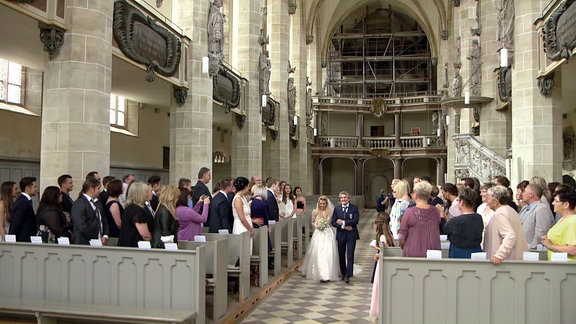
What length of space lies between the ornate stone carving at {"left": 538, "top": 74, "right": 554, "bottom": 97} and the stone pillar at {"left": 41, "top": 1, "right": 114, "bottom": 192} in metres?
8.56

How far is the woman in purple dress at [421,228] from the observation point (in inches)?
223

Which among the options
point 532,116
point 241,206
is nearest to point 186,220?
point 241,206

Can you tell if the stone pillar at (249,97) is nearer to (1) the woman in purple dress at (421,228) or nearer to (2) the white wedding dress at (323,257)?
(2) the white wedding dress at (323,257)

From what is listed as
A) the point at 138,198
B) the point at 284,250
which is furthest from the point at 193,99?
the point at 138,198

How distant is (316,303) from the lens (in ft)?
26.3

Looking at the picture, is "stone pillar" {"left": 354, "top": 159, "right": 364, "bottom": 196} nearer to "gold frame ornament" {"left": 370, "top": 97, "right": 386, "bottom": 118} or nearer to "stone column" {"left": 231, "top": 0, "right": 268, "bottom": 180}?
"gold frame ornament" {"left": 370, "top": 97, "right": 386, "bottom": 118}

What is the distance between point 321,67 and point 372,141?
640cm

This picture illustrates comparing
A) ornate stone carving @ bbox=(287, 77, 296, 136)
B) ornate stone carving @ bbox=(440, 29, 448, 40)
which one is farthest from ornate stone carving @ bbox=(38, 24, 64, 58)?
ornate stone carving @ bbox=(440, 29, 448, 40)

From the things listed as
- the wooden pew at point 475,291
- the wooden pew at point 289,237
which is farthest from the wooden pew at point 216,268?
the wooden pew at point 289,237

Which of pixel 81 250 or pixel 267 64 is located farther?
pixel 267 64

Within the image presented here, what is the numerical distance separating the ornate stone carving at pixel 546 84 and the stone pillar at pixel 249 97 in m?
9.77

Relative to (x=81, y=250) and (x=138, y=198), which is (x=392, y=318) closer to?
(x=138, y=198)

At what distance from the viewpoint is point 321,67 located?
3775 cm

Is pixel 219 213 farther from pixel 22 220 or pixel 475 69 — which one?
pixel 475 69
